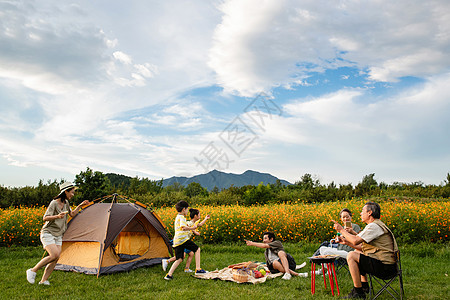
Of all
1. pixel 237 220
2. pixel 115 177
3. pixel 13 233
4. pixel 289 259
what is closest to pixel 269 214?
pixel 237 220

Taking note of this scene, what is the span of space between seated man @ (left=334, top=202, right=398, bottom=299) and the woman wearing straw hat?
16.7ft

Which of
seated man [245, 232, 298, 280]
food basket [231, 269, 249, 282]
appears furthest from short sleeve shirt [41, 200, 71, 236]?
seated man [245, 232, 298, 280]

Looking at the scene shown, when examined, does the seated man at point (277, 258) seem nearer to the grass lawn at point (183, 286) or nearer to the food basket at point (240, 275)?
the grass lawn at point (183, 286)

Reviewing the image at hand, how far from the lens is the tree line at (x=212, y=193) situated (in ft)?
56.7

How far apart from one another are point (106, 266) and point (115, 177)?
83.3 ft

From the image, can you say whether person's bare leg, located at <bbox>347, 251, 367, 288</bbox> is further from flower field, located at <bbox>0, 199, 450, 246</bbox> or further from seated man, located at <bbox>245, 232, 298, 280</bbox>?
flower field, located at <bbox>0, 199, 450, 246</bbox>

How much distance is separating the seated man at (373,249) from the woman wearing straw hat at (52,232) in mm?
5085

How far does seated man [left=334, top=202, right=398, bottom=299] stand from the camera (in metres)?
4.95

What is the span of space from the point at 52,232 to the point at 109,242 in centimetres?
123

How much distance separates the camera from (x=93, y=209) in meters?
8.17

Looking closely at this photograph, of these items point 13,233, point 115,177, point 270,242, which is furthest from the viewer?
point 115,177

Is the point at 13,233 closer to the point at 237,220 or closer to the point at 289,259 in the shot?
the point at 237,220

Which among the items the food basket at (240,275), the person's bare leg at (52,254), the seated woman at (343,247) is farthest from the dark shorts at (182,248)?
the seated woman at (343,247)

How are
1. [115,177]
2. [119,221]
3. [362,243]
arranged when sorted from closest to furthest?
1. [362,243]
2. [119,221]
3. [115,177]
